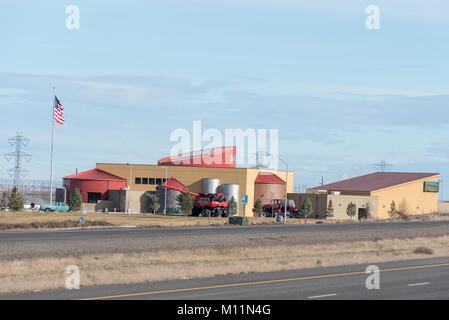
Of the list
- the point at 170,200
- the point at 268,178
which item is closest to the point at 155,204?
the point at 170,200

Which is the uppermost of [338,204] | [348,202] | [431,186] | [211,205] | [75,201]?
[431,186]

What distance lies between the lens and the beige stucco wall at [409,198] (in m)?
110

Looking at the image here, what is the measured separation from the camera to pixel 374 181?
4759 inches

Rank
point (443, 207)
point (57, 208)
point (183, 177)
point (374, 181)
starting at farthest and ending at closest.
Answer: point (443, 207)
point (374, 181)
point (183, 177)
point (57, 208)

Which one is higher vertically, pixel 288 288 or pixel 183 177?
pixel 183 177

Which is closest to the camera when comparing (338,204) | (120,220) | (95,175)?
(120,220)

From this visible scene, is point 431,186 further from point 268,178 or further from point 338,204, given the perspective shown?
point 268,178

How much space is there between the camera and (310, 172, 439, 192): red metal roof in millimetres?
114688

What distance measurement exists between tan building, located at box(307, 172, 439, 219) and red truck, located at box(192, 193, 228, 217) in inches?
1117

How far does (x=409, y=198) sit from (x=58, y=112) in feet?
207

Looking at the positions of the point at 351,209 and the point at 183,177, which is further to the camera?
the point at 183,177

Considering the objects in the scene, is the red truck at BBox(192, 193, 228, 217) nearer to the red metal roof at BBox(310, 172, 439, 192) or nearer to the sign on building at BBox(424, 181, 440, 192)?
the red metal roof at BBox(310, 172, 439, 192)

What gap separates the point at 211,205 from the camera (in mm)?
90312

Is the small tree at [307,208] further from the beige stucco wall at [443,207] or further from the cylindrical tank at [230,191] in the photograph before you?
the beige stucco wall at [443,207]
